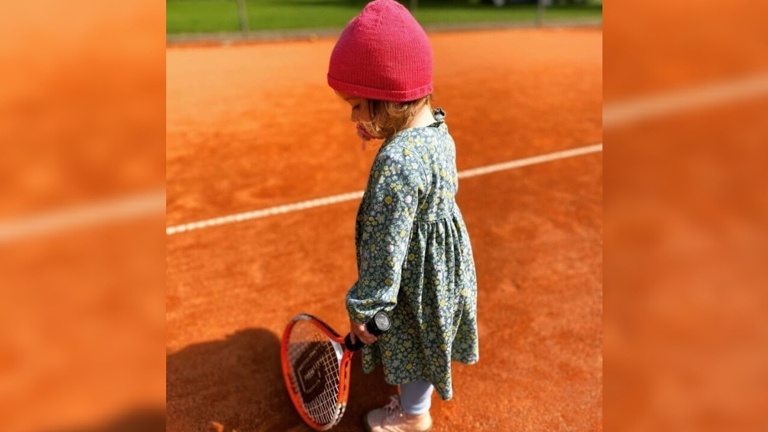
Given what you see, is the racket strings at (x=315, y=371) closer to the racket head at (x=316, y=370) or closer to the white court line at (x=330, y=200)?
the racket head at (x=316, y=370)

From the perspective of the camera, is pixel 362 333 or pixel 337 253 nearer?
pixel 362 333

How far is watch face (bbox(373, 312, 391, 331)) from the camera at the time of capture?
1.99 m

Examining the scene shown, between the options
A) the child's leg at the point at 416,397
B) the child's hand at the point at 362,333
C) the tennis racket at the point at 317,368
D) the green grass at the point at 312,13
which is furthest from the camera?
the green grass at the point at 312,13

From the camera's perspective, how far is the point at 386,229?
2.00 m

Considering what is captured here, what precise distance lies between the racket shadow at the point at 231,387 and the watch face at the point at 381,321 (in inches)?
34.5

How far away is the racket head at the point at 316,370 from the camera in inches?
93.2

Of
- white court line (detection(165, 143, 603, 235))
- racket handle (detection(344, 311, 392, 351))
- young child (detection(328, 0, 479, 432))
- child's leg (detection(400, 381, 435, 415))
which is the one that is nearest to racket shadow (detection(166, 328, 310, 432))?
child's leg (detection(400, 381, 435, 415))

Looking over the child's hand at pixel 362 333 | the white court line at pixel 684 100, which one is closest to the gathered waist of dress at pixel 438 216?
the child's hand at pixel 362 333

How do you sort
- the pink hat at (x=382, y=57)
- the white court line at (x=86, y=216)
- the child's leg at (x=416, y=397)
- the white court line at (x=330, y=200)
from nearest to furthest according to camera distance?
1. the white court line at (x=86, y=216)
2. the pink hat at (x=382, y=57)
3. the child's leg at (x=416, y=397)
4. the white court line at (x=330, y=200)

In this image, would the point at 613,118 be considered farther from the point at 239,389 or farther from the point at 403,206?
the point at 239,389

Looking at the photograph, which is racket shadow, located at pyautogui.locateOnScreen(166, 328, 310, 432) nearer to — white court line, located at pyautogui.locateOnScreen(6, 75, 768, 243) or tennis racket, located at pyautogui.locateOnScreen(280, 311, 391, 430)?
tennis racket, located at pyautogui.locateOnScreen(280, 311, 391, 430)

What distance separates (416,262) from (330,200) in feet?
8.41

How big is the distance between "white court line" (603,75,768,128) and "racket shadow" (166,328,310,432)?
2.18 meters

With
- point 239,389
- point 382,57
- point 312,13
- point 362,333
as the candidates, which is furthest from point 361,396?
point 312,13
